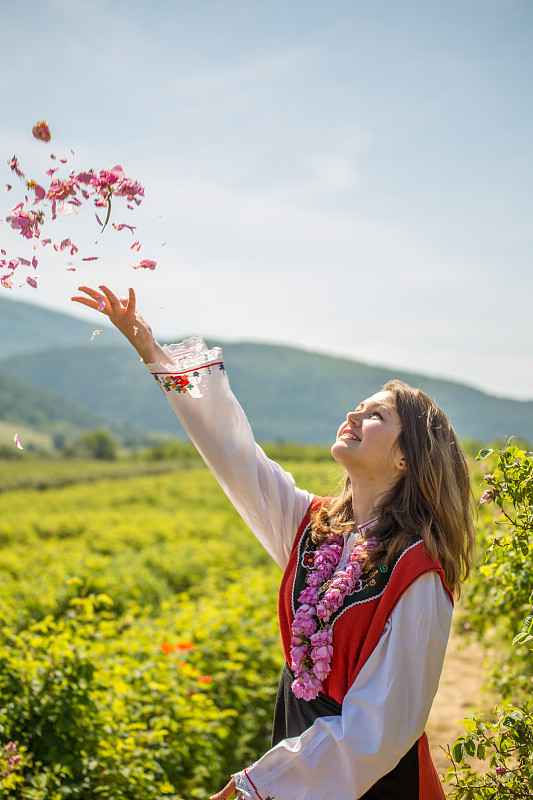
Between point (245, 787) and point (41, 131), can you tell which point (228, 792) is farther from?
point (41, 131)

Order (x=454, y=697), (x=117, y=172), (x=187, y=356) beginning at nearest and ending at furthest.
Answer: (x=117, y=172) < (x=187, y=356) < (x=454, y=697)

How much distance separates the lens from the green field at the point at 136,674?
8.89ft

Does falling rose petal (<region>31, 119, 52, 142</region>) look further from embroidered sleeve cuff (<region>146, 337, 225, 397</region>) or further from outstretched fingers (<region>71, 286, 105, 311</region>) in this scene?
embroidered sleeve cuff (<region>146, 337, 225, 397</region>)

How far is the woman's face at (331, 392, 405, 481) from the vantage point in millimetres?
1966


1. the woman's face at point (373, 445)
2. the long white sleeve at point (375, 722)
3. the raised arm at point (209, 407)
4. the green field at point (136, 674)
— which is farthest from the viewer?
the green field at point (136, 674)

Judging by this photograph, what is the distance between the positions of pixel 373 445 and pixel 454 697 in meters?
4.33

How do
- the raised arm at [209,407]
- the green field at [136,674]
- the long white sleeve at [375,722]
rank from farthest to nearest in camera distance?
1. the green field at [136,674]
2. the raised arm at [209,407]
3. the long white sleeve at [375,722]

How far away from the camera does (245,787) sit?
169 centimetres

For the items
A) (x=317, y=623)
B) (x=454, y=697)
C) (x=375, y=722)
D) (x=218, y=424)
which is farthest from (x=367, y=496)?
(x=454, y=697)

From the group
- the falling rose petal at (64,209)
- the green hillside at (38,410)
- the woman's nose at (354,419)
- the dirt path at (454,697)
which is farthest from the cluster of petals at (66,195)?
the green hillside at (38,410)

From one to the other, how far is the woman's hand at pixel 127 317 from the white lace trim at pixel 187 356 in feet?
0.13

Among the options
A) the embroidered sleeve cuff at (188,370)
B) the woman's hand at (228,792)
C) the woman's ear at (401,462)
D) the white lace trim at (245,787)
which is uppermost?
the embroidered sleeve cuff at (188,370)

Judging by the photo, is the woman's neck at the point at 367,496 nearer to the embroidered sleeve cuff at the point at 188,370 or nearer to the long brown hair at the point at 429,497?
the long brown hair at the point at 429,497

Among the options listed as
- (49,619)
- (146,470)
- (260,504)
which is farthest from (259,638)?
(146,470)
